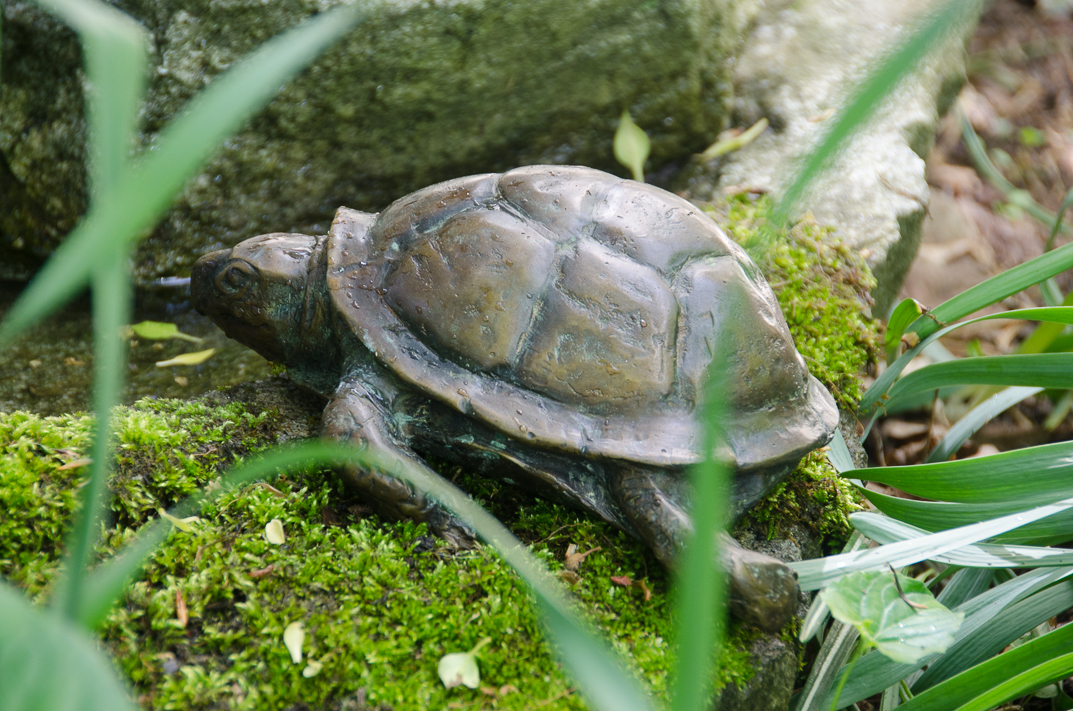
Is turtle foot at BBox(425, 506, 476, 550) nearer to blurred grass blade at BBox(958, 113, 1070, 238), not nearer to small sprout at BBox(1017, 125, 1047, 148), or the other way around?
blurred grass blade at BBox(958, 113, 1070, 238)

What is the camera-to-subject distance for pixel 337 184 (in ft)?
12.6

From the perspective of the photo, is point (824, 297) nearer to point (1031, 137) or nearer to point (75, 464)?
point (75, 464)

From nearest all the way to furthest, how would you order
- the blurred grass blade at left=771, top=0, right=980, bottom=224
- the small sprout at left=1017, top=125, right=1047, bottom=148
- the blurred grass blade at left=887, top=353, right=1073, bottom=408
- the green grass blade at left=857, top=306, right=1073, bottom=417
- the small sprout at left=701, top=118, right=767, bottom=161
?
the blurred grass blade at left=771, top=0, right=980, bottom=224, the blurred grass blade at left=887, top=353, right=1073, bottom=408, the green grass blade at left=857, top=306, right=1073, bottom=417, the small sprout at left=701, top=118, right=767, bottom=161, the small sprout at left=1017, top=125, right=1047, bottom=148

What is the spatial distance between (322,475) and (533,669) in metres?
0.91

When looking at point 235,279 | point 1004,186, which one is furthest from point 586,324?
point 1004,186

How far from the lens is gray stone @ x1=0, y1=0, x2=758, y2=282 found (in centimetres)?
334

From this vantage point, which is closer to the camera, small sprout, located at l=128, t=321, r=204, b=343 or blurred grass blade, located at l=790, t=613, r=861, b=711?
blurred grass blade, located at l=790, t=613, r=861, b=711

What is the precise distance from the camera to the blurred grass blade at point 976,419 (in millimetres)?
2953

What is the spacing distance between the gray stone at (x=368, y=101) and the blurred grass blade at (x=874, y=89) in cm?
311

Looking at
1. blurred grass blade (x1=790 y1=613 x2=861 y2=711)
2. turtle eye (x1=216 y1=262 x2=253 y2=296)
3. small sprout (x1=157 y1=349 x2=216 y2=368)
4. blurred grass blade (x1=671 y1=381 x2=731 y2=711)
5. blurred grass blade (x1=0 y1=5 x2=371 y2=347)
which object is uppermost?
blurred grass blade (x1=0 y1=5 x2=371 y2=347)

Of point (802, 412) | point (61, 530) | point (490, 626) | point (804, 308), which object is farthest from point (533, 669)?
point (804, 308)

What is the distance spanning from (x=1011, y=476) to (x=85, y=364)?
3.70m

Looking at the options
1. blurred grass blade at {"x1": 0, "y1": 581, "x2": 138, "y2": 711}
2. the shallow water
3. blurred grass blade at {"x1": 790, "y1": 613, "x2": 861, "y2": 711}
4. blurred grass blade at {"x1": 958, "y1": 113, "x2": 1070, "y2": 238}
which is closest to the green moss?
blurred grass blade at {"x1": 790, "y1": 613, "x2": 861, "y2": 711}

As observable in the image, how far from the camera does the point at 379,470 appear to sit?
205 centimetres
